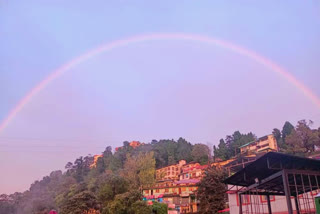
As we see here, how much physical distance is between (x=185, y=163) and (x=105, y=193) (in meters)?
44.0

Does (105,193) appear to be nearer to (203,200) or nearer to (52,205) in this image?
(203,200)

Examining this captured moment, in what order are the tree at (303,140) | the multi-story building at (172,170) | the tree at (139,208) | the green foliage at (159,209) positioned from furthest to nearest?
1. the multi-story building at (172,170)
2. the tree at (303,140)
3. the green foliage at (159,209)
4. the tree at (139,208)

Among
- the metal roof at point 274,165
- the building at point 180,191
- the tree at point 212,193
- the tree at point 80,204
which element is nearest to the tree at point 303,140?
the building at point 180,191

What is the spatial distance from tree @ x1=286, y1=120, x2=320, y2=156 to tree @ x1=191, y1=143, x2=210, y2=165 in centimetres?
2351

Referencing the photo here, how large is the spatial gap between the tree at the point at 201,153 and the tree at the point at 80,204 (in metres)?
42.2

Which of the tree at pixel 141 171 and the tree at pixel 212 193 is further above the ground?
the tree at pixel 141 171

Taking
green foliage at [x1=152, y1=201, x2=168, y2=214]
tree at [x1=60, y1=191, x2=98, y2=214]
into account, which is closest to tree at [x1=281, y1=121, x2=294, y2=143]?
green foliage at [x1=152, y1=201, x2=168, y2=214]

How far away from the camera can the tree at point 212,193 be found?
2912 cm

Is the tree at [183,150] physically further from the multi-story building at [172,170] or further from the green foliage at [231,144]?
the green foliage at [231,144]

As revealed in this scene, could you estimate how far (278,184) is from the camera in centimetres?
1250

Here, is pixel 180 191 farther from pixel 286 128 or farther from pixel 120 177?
pixel 286 128

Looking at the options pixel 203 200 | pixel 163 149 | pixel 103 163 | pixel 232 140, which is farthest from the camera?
pixel 103 163

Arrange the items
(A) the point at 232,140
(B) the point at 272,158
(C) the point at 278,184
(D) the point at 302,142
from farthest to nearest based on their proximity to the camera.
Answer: (A) the point at 232,140, (D) the point at 302,142, (C) the point at 278,184, (B) the point at 272,158

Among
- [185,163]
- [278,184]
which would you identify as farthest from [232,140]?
[278,184]
